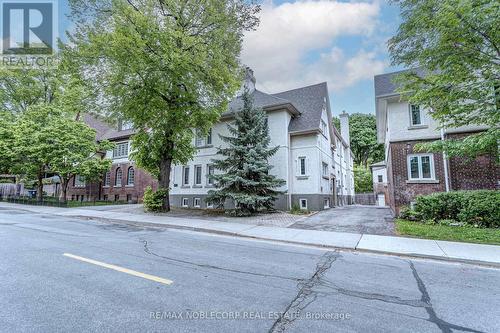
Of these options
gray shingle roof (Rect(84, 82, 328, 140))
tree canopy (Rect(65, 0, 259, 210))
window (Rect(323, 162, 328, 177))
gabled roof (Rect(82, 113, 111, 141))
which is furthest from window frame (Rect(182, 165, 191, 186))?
gabled roof (Rect(82, 113, 111, 141))

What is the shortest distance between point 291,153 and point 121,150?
69.6ft

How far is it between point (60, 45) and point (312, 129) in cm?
1566

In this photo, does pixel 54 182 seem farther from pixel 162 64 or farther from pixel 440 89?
pixel 440 89

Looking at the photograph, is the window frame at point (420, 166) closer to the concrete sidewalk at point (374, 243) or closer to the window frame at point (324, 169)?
the window frame at point (324, 169)

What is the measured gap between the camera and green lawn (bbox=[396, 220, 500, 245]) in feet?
27.0

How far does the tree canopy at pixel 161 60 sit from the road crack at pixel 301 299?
1151 cm

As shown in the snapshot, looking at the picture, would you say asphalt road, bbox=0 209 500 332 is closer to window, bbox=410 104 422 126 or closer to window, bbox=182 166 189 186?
window, bbox=410 104 422 126

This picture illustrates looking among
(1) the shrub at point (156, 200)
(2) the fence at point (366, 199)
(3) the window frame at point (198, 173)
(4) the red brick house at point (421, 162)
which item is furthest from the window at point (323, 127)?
(2) the fence at point (366, 199)

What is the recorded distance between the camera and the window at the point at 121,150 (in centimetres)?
2978

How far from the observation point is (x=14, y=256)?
5.87 metres

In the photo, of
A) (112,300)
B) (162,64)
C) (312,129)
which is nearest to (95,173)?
(162,64)

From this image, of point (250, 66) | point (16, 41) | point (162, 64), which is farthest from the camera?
point (16, 41)

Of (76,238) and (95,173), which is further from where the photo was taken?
(95,173)

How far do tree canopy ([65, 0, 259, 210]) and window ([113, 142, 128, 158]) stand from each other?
581 inches
